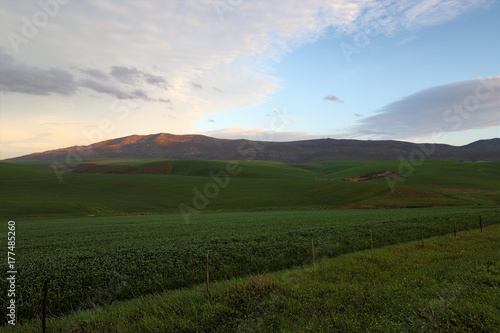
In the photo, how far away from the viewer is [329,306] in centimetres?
1055

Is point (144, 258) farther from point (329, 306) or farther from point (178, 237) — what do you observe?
point (329, 306)

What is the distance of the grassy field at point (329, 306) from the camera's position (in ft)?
28.9

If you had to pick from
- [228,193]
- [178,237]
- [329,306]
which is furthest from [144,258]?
→ [228,193]

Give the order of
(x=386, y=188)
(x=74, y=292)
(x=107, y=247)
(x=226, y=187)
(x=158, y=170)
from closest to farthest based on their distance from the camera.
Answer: (x=74, y=292)
(x=107, y=247)
(x=386, y=188)
(x=226, y=187)
(x=158, y=170)

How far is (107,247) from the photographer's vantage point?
69.2 feet

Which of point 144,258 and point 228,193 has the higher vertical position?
point 144,258

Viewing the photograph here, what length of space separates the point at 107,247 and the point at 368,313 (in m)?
18.4

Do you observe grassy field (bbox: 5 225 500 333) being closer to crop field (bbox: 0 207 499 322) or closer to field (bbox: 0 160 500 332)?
field (bbox: 0 160 500 332)

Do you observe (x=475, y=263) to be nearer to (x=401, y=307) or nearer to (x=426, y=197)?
(x=401, y=307)

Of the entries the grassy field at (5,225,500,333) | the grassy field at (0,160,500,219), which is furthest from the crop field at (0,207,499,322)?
the grassy field at (0,160,500,219)

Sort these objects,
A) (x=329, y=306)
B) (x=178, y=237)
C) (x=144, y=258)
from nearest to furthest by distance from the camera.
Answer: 1. (x=329, y=306)
2. (x=144, y=258)
3. (x=178, y=237)

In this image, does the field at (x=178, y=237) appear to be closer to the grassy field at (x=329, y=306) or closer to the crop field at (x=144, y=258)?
the crop field at (x=144, y=258)

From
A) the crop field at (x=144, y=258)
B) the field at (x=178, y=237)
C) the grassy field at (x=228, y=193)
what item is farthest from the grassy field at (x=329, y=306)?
the grassy field at (x=228, y=193)

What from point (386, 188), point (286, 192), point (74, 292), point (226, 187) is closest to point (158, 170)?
point (226, 187)
